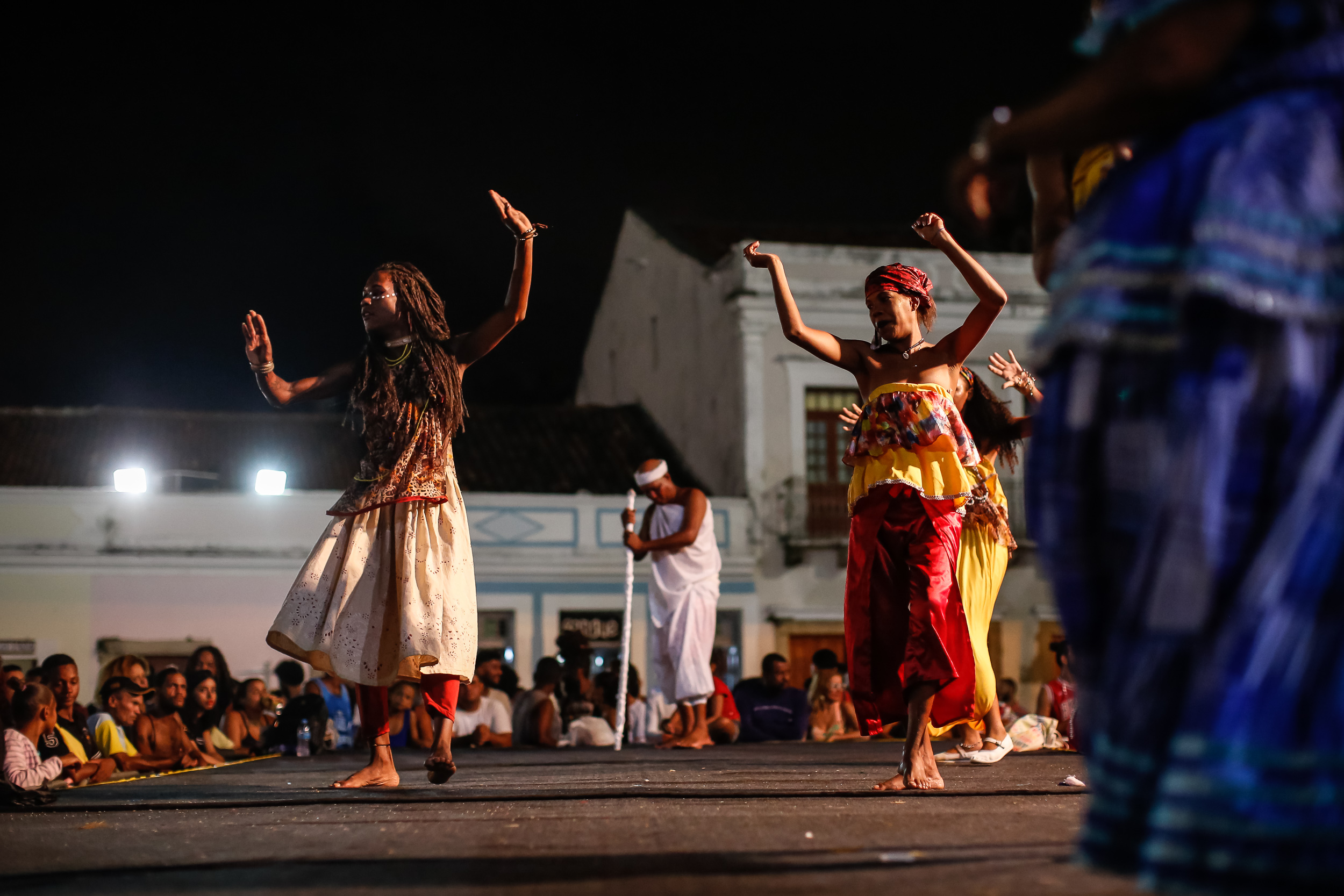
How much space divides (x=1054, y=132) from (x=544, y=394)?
35.8 m

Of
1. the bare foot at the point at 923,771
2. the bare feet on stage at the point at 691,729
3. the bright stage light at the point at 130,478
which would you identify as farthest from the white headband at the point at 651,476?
the bright stage light at the point at 130,478

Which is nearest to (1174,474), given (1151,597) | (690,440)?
(1151,597)

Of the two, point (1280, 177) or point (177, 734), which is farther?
point (177, 734)

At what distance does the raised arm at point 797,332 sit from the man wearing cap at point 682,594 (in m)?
5.41

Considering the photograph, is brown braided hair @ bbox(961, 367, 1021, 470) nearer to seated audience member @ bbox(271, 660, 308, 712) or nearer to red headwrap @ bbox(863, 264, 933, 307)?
red headwrap @ bbox(863, 264, 933, 307)

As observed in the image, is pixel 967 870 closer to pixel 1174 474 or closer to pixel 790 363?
pixel 1174 474

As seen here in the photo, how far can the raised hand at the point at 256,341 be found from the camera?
18.9ft

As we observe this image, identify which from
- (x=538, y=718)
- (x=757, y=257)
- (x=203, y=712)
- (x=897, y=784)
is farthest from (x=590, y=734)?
(x=757, y=257)

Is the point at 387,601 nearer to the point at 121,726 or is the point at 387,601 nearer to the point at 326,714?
the point at 121,726

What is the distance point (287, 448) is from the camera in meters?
26.2

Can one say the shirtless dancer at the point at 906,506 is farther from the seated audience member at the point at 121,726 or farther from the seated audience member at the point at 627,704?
the seated audience member at the point at 627,704

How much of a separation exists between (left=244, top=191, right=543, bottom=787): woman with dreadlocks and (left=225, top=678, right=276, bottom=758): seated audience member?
6.76m

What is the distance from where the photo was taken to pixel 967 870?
265 centimetres

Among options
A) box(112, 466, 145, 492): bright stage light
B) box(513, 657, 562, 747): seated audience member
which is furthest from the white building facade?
box(513, 657, 562, 747): seated audience member
